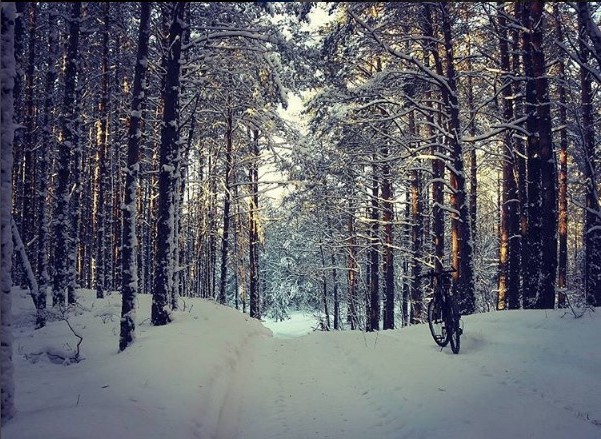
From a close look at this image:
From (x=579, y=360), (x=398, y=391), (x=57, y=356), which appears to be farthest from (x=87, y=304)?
(x=579, y=360)

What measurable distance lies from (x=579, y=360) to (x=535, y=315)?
2224 mm

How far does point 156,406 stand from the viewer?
4945 mm

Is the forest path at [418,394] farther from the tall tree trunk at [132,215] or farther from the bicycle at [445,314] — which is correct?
the tall tree trunk at [132,215]

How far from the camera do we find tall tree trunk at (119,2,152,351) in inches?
320

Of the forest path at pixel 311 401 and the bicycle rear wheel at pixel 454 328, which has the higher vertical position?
the bicycle rear wheel at pixel 454 328

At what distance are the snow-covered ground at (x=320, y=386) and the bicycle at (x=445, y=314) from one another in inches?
11.1

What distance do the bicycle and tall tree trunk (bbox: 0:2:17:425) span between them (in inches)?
284

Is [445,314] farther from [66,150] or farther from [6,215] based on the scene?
[66,150]

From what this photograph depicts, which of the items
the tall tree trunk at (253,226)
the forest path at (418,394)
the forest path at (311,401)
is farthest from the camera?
the tall tree trunk at (253,226)

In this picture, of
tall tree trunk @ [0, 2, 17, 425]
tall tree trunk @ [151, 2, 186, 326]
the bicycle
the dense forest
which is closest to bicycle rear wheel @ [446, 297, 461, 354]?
the bicycle

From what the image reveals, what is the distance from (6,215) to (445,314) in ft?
25.2

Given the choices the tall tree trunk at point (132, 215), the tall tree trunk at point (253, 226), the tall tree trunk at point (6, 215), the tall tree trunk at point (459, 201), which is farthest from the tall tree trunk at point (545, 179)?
the tall tree trunk at point (253, 226)

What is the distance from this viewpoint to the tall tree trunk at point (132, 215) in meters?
8.13

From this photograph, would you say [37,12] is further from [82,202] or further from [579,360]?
[579,360]
